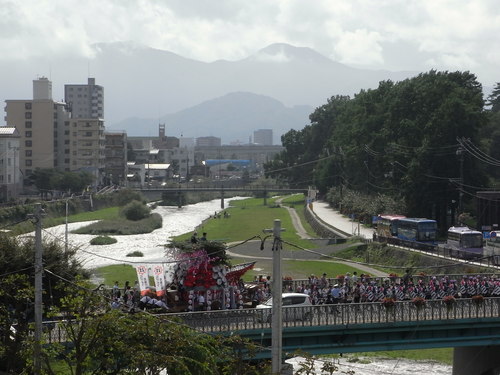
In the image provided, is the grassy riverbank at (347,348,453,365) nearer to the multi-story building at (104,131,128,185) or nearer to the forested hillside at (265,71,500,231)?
the forested hillside at (265,71,500,231)

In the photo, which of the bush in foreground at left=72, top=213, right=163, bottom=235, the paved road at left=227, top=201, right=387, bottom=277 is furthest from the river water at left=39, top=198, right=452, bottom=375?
the paved road at left=227, top=201, right=387, bottom=277

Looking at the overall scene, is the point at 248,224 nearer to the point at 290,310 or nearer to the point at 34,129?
the point at 34,129

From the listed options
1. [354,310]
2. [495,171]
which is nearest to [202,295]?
[354,310]

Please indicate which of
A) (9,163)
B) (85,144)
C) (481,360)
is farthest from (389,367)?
(85,144)

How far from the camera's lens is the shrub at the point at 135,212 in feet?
388

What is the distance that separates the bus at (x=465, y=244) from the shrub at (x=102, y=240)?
4025cm

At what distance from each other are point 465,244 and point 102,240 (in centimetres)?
4355

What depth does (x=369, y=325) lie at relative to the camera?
32.4 metres

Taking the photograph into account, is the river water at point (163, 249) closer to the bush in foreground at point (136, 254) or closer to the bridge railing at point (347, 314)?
the bush in foreground at point (136, 254)

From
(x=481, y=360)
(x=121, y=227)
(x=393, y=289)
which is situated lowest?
(x=121, y=227)

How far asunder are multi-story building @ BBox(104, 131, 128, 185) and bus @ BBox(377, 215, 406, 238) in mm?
97222

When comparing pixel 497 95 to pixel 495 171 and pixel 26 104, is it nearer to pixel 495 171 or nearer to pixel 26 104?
pixel 495 171

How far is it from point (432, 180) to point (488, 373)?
4307 cm

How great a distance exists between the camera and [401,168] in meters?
88.8
